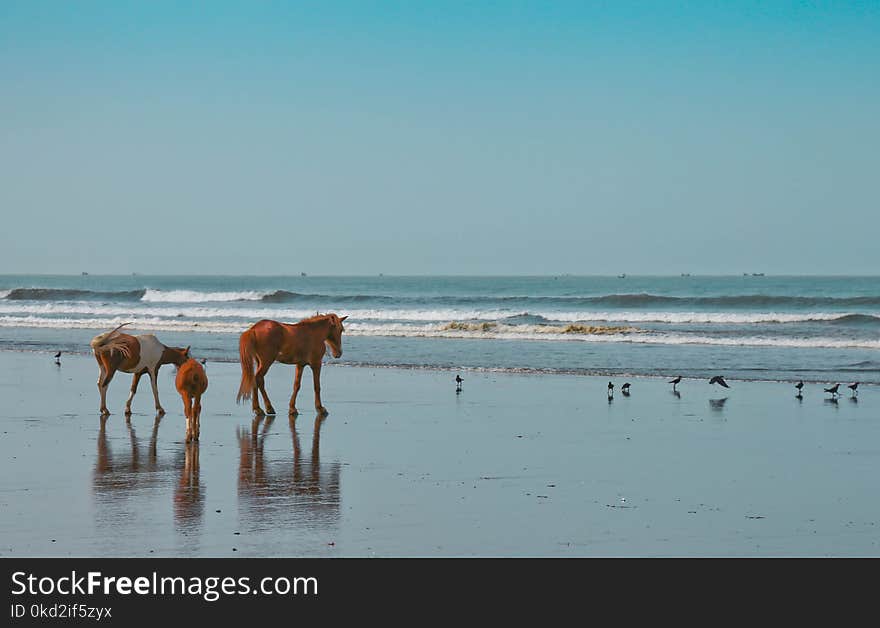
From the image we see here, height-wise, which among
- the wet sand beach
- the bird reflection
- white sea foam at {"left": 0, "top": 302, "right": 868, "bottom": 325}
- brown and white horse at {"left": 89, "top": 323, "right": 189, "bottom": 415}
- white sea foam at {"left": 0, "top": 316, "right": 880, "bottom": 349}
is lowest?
white sea foam at {"left": 0, "top": 302, "right": 868, "bottom": 325}

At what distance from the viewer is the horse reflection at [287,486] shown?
27.5 ft

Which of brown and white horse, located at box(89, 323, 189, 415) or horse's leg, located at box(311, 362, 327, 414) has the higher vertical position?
brown and white horse, located at box(89, 323, 189, 415)

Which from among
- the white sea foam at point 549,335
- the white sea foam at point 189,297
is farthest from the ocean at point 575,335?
the white sea foam at point 189,297

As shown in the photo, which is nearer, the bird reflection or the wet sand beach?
the wet sand beach

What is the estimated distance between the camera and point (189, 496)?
910 centimetres

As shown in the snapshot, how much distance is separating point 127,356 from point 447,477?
6.11m

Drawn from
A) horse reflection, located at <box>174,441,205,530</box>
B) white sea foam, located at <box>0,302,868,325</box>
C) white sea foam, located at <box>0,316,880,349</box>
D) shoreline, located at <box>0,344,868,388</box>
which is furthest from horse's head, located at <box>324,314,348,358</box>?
white sea foam, located at <box>0,302,868,325</box>

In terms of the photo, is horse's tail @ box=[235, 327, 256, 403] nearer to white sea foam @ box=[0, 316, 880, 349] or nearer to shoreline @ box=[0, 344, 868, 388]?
shoreline @ box=[0, 344, 868, 388]

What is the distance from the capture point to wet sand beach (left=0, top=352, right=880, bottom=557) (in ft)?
25.1

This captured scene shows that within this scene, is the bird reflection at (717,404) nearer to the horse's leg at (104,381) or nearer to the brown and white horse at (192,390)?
the brown and white horse at (192,390)

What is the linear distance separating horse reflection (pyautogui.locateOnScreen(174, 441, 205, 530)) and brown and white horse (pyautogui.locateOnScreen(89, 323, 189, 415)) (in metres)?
3.51

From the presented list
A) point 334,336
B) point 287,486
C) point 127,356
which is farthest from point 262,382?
point 287,486
